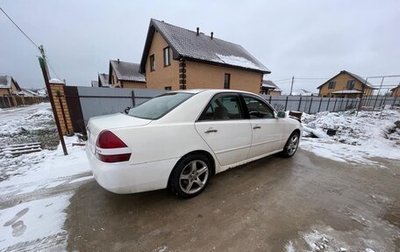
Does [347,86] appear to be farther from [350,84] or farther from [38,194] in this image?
[38,194]

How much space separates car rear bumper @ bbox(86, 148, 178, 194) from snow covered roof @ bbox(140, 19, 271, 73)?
358 inches

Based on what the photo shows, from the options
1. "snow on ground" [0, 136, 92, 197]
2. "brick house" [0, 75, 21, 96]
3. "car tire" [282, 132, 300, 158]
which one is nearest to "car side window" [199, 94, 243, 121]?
"car tire" [282, 132, 300, 158]

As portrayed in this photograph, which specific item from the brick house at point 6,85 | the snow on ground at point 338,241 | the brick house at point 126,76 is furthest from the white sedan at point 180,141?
the brick house at point 6,85

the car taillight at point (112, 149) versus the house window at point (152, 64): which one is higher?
the house window at point (152, 64)

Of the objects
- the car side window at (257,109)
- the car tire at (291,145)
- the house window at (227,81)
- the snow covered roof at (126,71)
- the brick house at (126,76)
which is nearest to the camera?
the car side window at (257,109)

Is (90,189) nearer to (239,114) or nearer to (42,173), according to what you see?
(42,173)

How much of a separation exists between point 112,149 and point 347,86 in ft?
156

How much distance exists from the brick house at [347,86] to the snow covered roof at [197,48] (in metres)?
32.4

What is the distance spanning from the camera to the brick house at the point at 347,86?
111 ft

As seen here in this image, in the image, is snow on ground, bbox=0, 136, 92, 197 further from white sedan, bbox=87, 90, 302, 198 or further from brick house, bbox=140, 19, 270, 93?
brick house, bbox=140, 19, 270, 93

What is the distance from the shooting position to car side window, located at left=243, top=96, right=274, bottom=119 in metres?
3.09

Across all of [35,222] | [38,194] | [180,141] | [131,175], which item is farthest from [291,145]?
[38,194]

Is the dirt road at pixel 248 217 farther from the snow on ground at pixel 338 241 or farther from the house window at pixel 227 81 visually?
the house window at pixel 227 81

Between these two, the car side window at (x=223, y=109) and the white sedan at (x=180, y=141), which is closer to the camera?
the white sedan at (x=180, y=141)
